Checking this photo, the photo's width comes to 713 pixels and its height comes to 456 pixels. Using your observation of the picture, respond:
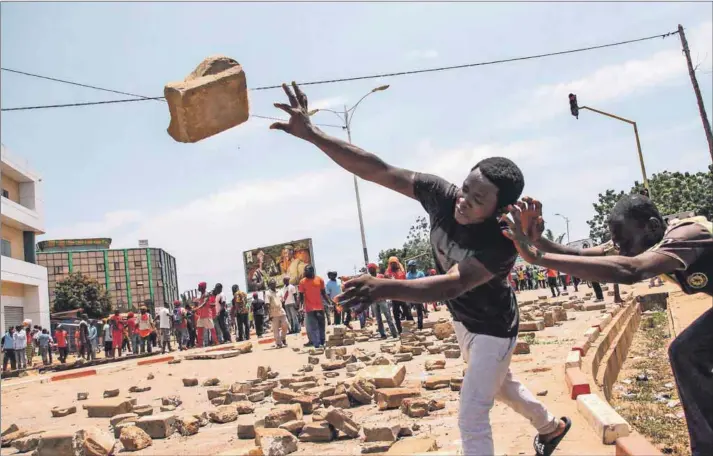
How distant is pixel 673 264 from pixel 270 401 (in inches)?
185

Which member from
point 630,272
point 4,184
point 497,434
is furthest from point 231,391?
point 4,184

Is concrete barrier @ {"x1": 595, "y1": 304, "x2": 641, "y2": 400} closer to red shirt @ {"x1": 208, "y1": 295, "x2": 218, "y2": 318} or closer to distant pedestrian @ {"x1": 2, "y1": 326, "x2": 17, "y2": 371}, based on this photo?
red shirt @ {"x1": 208, "y1": 295, "x2": 218, "y2": 318}

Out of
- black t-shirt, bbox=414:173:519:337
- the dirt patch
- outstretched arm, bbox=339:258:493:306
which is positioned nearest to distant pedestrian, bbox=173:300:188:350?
the dirt patch

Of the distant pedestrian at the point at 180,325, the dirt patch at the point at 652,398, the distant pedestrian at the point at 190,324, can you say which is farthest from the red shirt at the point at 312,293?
the distant pedestrian at the point at 190,324

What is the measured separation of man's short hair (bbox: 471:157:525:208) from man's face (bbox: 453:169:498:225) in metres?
0.03

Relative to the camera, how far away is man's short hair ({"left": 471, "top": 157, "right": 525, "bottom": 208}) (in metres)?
2.88

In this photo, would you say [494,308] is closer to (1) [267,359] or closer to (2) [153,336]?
(1) [267,359]

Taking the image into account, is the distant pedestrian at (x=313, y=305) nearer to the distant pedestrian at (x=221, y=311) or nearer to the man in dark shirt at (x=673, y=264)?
the distant pedestrian at (x=221, y=311)

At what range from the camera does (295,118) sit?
11.8 ft

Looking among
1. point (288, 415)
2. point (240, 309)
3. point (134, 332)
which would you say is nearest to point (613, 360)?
point (288, 415)

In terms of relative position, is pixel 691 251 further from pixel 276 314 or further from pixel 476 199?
pixel 276 314

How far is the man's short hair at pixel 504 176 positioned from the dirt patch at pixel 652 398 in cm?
226

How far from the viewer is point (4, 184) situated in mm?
31766

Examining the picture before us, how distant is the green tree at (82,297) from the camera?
53.9 metres
